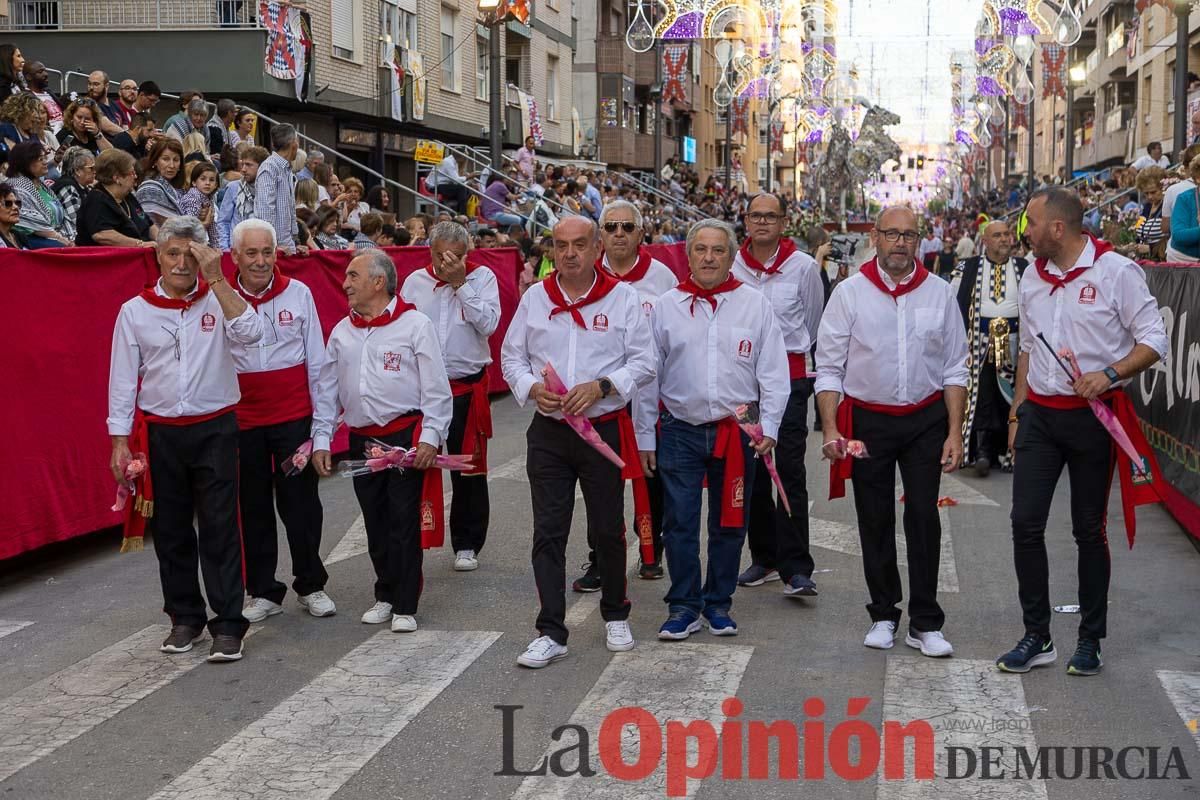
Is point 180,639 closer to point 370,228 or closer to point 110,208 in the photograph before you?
point 110,208

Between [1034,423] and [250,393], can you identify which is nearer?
[1034,423]

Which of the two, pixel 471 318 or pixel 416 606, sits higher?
pixel 471 318

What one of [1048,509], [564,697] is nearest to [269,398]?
[564,697]

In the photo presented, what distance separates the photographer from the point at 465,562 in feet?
28.3

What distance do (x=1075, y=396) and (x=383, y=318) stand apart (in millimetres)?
3287

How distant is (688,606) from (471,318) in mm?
2387

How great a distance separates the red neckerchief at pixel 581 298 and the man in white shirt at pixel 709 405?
0.40 m

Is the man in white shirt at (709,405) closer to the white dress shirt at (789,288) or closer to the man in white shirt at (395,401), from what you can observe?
the white dress shirt at (789,288)

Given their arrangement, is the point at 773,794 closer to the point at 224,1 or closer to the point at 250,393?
the point at 250,393

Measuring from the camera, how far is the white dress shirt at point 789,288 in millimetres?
7980

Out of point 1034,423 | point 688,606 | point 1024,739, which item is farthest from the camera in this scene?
point 688,606

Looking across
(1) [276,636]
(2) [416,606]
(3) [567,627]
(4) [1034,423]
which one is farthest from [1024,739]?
(1) [276,636]

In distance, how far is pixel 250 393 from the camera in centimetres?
722

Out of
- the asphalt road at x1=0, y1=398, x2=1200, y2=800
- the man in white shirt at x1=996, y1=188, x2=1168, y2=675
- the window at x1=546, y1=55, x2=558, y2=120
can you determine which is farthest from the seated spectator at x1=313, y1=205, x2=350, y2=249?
the window at x1=546, y1=55, x2=558, y2=120
